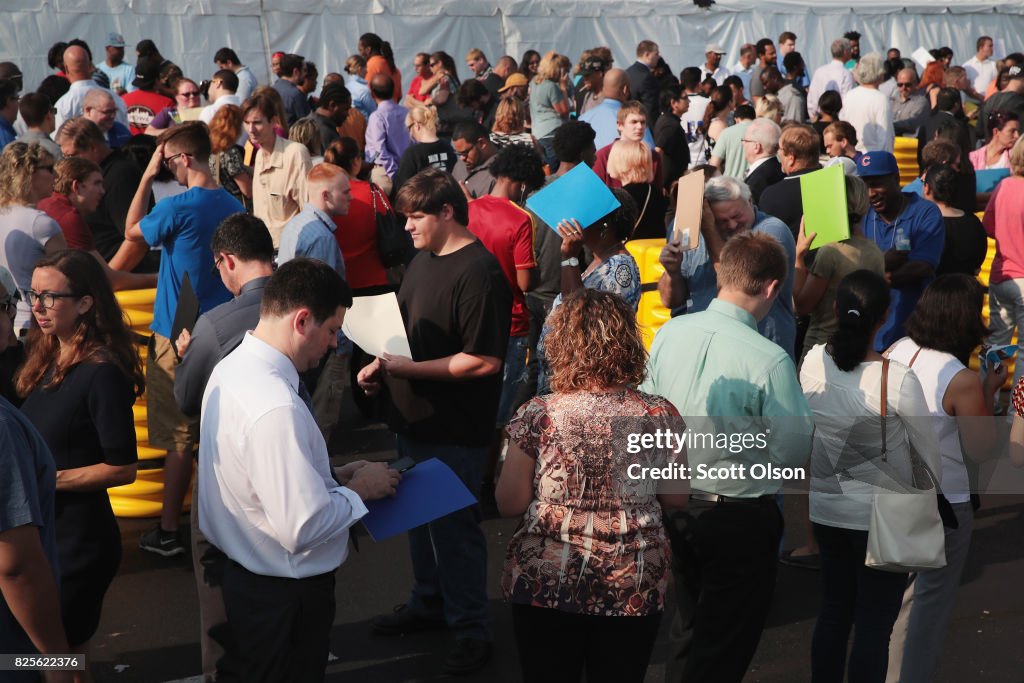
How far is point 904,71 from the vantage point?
15422 mm

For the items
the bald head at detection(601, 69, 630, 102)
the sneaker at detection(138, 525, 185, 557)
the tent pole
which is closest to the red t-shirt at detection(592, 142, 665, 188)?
the bald head at detection(601, 69, 630, 102)

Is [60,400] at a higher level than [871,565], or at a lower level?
higher

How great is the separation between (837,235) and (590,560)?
293 cm

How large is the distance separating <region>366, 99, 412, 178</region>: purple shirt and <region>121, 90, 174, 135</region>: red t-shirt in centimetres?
238

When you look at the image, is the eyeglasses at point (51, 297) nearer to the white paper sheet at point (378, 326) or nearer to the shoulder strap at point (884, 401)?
the white paper sheet at point (378, 326)

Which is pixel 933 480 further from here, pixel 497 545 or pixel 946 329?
pixel 497 545

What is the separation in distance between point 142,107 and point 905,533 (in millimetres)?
9720

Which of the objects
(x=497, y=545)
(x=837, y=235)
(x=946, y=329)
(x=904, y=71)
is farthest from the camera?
(x=904, y=71)

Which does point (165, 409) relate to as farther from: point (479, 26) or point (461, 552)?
point (479, 26)

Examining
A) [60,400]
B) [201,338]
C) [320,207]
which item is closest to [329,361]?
[320,207]

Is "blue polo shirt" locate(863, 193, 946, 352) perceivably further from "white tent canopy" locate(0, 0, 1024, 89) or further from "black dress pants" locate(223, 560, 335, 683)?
"white tent canopy" locate(0, 0, 1024, 89)

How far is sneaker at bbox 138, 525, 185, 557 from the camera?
19.1ft

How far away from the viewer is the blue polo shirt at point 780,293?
543 centimetres

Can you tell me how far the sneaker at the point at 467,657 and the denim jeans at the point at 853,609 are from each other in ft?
4.54
